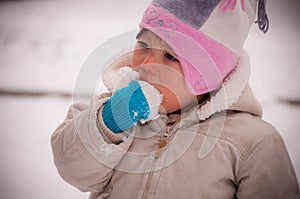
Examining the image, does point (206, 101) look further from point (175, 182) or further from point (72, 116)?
point (72, 116)

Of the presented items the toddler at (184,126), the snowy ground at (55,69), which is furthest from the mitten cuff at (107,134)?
the snowy ground at (55,69)

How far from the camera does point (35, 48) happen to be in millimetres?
1703

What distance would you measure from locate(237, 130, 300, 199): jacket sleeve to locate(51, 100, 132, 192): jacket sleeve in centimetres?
20

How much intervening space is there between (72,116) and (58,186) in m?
0.39

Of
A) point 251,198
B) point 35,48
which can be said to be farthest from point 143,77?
point 35,48

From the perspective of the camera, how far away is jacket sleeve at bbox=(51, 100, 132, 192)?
0.60 m

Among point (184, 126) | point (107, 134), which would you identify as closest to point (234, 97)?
point (184, 126)

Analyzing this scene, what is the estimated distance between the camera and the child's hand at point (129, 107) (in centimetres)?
58

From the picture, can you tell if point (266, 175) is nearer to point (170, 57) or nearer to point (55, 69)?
point (170, 57)

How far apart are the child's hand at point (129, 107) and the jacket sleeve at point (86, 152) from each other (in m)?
0.03

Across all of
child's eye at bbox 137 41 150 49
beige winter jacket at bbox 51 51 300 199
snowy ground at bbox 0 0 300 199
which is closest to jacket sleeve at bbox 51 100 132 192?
beige winter jacket at bbox 51 51 300 199

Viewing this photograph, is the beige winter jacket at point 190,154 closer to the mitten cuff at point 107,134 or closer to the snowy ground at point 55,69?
the mitten cuff at point 107,134

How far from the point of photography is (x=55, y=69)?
157 centimetres

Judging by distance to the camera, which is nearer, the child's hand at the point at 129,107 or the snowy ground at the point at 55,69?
the child's hand at the point at 129,107
